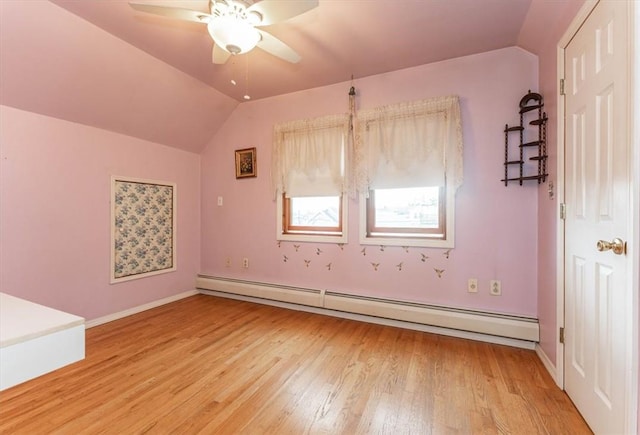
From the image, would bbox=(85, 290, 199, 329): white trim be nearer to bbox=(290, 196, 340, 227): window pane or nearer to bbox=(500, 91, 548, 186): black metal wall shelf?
bbox=(290, 196, 340, 227): window pane

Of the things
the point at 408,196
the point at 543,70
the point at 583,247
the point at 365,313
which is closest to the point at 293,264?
the point at 365,313

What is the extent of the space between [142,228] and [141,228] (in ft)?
0.04

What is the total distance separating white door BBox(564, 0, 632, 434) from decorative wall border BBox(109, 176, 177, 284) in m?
3.92

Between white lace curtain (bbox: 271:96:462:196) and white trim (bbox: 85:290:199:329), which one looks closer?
white lace curtain (bbox: 271:96:462:196)

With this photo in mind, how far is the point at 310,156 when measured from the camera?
10.4 feet

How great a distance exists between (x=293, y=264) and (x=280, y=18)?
2421 millimetres

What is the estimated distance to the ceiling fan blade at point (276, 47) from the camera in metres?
1.71

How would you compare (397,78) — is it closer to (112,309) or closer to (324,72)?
(324,72)

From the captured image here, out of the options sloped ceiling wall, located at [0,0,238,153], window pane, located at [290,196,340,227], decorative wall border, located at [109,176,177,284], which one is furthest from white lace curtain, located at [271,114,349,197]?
decorative wall border, located at [109,176,177,284]

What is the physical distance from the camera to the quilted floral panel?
3.05 meters

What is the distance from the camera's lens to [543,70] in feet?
7.05

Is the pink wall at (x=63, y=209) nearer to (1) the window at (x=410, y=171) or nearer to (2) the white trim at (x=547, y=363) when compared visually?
(1) the window at (x=410, y=171)

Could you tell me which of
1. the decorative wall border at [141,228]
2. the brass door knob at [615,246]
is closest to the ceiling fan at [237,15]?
the brass door knob at [615,246]

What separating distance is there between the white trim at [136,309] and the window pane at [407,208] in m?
2.73
